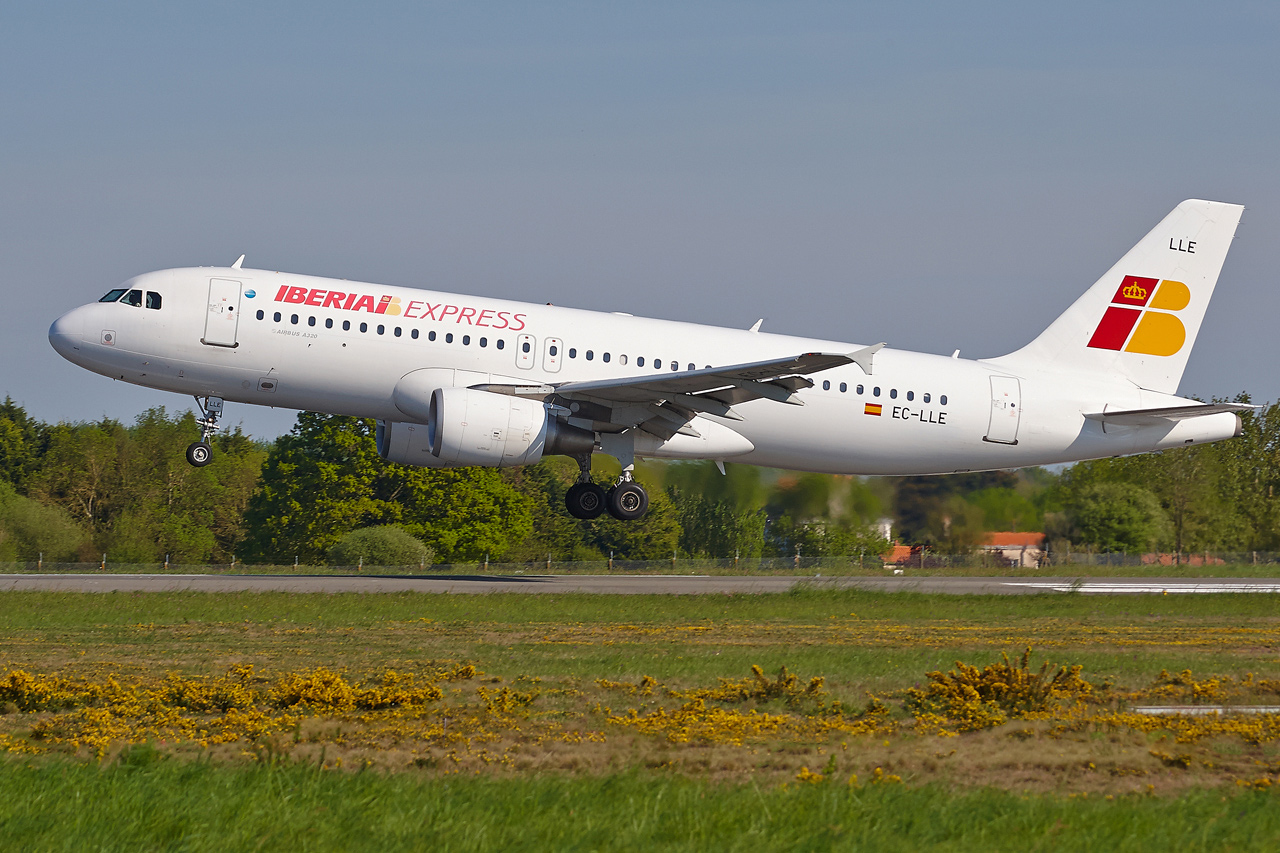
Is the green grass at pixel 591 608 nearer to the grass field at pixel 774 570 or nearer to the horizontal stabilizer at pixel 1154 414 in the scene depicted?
the horizontal stabilizer at pixel 1154 414

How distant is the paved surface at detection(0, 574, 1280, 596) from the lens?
92.7 ft

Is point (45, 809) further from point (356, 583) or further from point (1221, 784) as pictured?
point (356, 583)

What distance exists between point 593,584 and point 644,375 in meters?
5.79

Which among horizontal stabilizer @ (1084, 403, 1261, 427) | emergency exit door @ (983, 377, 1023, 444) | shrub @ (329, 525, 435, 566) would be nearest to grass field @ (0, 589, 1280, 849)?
horizontal stabilizer @ (1084, 403, 1261, 427)

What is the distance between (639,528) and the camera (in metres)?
70.4

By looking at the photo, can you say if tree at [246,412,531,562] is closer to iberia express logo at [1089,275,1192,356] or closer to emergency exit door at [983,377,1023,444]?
emergency exit door at [983,377,1023,444]

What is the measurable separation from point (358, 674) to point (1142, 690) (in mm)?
8873

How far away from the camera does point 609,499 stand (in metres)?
29.2

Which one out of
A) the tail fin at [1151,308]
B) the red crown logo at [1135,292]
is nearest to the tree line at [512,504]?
the tail fin at [1151,308]

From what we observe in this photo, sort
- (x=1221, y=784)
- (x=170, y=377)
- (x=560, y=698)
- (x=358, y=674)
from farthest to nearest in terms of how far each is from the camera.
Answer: (x=170, y=377), (x=358, y=674), (x=560, y=698), (x=1221, y=784)

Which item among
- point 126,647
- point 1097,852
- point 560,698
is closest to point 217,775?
point 560,698

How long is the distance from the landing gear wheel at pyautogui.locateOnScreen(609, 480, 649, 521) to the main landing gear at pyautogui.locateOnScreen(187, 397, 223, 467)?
9.03 meters

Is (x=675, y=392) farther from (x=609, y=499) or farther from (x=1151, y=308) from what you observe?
(x=1151, y=308)

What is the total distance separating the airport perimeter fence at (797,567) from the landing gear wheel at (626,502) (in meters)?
9.13
